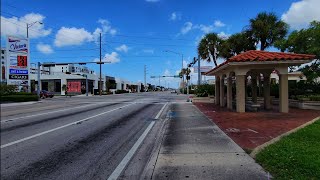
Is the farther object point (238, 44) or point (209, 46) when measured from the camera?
point (209, 46)

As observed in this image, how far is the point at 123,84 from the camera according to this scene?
486 ft

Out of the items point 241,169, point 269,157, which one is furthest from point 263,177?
point 269,157

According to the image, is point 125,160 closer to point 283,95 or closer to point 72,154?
point 72,154

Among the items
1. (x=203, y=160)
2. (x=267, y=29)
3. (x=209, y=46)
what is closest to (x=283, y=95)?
(x=203, y=160)

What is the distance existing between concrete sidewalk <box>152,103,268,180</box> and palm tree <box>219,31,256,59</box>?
3148 centimetres

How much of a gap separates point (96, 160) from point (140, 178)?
1770 millimetres

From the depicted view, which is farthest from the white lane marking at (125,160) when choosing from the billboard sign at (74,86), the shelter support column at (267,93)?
the billboard sign at (74,86)

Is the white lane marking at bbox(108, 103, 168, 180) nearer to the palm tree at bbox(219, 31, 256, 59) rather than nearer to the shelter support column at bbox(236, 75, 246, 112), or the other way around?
the shelter support column at bbox(236, 75, 246, 112)

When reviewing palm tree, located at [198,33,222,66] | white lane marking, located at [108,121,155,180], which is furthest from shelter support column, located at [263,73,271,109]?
palm tree, located at [198,33,222,66]

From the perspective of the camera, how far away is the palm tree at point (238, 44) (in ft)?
138

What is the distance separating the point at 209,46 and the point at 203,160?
1944 inches

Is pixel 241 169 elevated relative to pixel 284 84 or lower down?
lower down

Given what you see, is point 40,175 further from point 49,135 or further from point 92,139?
point 49,135

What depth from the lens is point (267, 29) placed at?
39.7 m
